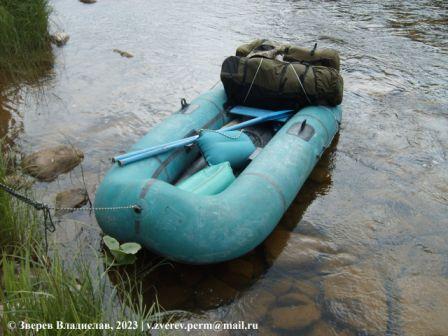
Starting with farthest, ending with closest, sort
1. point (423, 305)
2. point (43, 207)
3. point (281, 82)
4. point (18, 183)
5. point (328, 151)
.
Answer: point (328, 151), point (281, 82), point (18, 183), point (423, 305), point (43, 207)

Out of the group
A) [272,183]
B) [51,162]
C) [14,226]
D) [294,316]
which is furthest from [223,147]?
[51,162]

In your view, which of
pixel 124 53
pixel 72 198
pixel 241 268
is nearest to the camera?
pixel 241 268

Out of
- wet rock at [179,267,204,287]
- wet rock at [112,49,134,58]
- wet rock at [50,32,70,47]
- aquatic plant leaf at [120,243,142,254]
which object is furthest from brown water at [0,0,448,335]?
aquatic plant leaf at [120,243,142,254]

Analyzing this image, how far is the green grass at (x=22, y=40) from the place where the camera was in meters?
6.59

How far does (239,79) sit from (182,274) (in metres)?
2.25

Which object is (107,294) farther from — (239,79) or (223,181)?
(239,79)

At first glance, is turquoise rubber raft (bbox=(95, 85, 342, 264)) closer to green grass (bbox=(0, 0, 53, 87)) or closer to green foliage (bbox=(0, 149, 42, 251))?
green foliage (bbox=(0, 149, 42, 251))

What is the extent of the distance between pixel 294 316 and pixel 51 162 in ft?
9.68

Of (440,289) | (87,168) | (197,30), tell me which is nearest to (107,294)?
(87,168)

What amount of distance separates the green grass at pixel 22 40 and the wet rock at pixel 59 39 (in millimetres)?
635

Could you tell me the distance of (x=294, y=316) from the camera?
3.06m

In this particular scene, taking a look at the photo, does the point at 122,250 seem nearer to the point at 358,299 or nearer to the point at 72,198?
the point at 72,198

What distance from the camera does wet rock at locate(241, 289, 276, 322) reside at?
3080 millimetres

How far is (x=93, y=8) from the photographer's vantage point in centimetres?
1066
